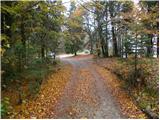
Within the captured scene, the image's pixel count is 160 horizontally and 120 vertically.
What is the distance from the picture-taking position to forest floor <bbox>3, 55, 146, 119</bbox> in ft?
35.5

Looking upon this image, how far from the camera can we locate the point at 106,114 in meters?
10.8

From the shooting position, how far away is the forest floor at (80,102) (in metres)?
10.8

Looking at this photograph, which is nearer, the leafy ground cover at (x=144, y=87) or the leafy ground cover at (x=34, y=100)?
the leafy ground cover at (x=34, y=100)

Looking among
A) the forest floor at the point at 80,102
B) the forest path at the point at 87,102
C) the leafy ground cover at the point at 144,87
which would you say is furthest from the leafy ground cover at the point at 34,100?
the leafy ground cover at the point at 144,87

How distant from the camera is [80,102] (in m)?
12.3

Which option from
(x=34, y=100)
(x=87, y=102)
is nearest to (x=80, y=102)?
(x=87, y=102)

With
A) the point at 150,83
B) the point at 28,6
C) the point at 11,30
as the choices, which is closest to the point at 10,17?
the point at 11,30

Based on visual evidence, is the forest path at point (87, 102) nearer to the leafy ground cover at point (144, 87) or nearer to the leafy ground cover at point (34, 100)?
the leafy ground cover at point (34, 100)

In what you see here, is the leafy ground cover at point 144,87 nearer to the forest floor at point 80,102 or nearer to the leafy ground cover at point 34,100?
the forest floor at point 80,102

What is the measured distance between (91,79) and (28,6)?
23.4 feet

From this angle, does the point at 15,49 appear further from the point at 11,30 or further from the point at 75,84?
the point at 75,84

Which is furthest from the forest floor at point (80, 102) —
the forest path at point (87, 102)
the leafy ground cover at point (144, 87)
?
the leafy ground cover at point (144, 87)

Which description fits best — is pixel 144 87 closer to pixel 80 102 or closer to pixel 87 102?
pixel 87 102

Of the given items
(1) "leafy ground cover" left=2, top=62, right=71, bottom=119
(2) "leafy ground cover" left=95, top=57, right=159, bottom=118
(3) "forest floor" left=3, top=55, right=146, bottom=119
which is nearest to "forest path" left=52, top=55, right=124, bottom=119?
(3) "forest floor" left=3, top=55, right=146, bottom=119
